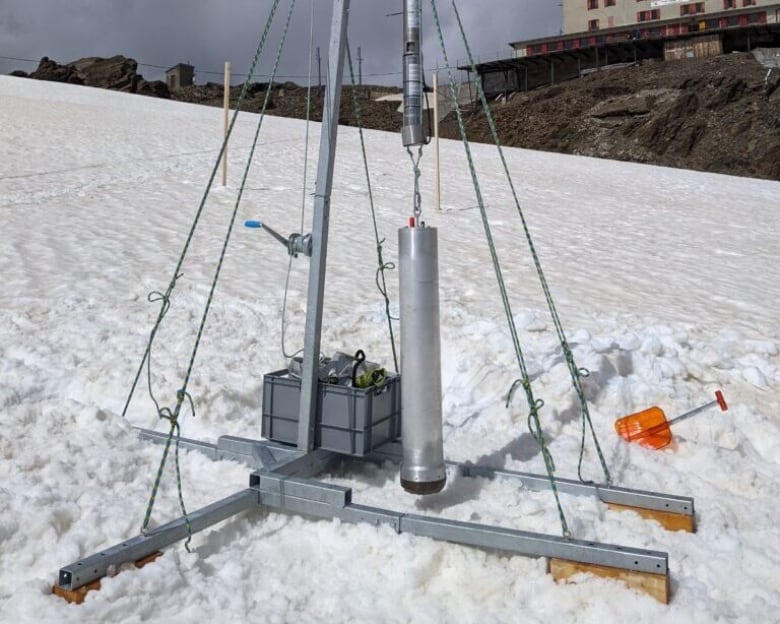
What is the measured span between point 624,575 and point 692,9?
64781 millimetres

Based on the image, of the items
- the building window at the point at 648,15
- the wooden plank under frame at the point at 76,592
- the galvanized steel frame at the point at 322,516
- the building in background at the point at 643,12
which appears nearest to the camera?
the wooden plank under frame at the point at 76,592

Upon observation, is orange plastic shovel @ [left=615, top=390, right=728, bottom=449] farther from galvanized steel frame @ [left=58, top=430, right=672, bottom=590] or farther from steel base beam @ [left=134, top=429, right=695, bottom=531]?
galvanized steel frame @ [left=58, top=430, right=672, bottom=590]

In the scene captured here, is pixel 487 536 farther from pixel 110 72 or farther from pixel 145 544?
pixel 110 72

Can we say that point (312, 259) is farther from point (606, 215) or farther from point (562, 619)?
point (606, 215)

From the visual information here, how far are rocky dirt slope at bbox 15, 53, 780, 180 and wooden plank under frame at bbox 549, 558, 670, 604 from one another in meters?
40.9

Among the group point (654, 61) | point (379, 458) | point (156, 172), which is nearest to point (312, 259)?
point (379, 458)

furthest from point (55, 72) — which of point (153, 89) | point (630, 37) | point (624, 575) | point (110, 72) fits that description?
point (624, 575)

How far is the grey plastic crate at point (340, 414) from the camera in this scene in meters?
3.80

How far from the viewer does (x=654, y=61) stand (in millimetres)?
54406

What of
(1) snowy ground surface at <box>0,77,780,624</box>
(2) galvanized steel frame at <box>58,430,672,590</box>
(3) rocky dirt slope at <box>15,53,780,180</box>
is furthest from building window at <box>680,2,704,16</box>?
(2) galvanized steel frame at <box>58,430,672,590</box>

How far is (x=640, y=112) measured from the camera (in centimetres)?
4506

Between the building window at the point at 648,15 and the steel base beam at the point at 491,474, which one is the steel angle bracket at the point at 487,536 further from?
the building window at the point at 648,15

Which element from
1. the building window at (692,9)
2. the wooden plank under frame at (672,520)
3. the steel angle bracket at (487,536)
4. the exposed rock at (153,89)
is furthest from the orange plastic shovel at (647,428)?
the building window at (692,9)

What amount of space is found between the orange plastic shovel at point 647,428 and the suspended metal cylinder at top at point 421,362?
1658 millimetres
